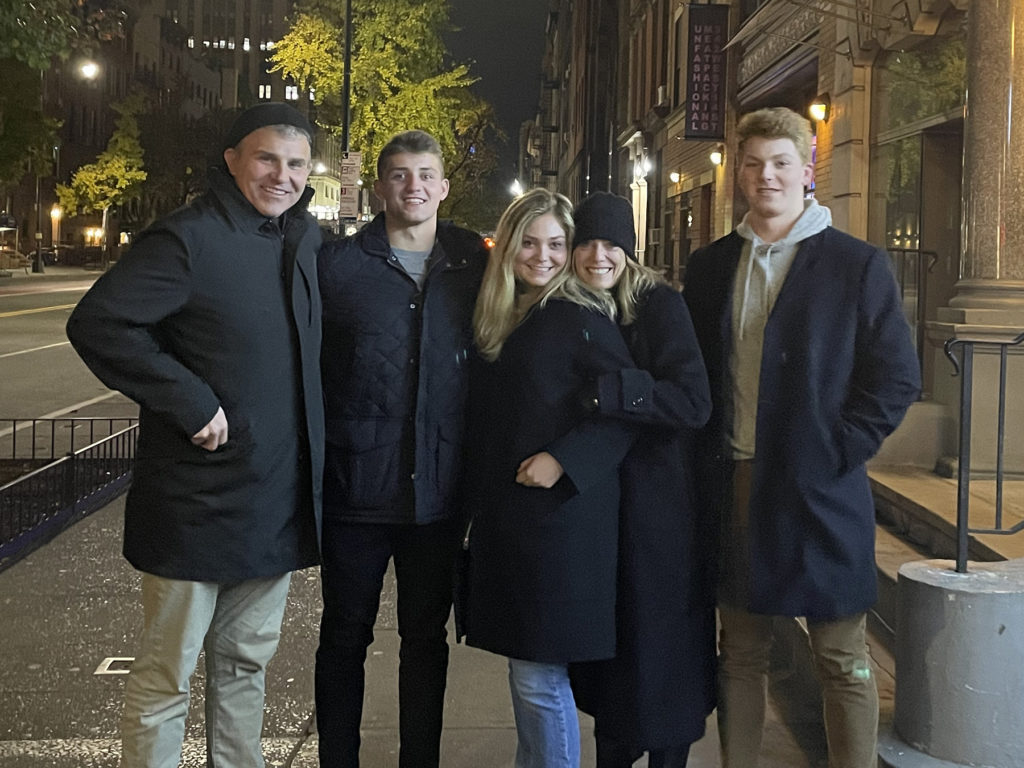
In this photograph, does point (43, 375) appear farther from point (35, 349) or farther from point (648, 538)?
point (648, 538)

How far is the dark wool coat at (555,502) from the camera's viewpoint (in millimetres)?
3373

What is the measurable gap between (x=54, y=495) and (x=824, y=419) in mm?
6653

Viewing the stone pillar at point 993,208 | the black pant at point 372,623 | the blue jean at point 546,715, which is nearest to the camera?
the blue jean at point 546,715

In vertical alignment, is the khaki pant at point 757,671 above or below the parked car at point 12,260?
below

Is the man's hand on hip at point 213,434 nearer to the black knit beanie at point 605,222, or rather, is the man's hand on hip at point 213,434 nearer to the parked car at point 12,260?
the black knit beanie at point 605,222

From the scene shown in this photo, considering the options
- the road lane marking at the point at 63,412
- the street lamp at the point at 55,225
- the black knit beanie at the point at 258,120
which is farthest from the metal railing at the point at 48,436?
the street lamp at the point at 55,225

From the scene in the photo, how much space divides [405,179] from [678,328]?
3.25 feet

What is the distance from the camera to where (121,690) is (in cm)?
498

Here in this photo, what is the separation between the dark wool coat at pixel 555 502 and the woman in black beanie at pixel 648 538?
0.21 feet

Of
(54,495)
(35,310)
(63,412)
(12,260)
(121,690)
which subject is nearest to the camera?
(121,690)

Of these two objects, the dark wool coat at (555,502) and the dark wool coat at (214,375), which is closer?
the dark wool coat at (214,375)

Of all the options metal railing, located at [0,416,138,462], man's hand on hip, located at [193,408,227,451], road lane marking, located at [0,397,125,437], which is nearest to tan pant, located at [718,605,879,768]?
man's hand on hip, located at [193,408,227,451]

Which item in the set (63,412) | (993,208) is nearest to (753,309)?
(993,208)

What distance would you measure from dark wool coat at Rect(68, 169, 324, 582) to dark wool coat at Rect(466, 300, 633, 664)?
0.60 m
